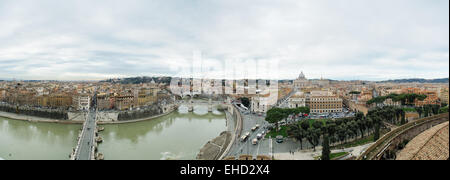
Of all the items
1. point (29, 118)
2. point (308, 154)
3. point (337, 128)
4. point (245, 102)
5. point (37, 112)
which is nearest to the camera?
point (308, 154)

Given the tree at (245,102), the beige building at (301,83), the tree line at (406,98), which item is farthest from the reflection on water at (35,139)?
the beige building at (301,83)

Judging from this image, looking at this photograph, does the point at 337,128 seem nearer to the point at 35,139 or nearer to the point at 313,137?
the point at 313,137

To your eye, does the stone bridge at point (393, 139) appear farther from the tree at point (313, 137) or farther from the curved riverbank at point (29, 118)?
the curved riverbank at point (29, 118)

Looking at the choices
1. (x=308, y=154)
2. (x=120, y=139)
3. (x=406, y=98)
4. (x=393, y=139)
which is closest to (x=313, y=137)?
(x=308, y=154)

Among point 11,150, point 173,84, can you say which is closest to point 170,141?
point 11,150

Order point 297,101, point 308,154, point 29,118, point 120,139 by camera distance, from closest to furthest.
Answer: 1. point 308,154
2. point 120,139
3. point 29,118
4. point 297,101

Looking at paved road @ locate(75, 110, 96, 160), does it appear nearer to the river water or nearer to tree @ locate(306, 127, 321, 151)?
the river water
